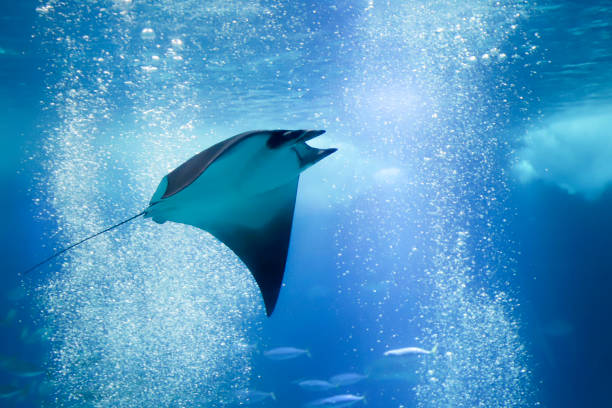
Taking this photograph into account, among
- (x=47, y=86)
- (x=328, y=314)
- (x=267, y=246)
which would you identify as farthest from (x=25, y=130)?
(x=267, y=246)

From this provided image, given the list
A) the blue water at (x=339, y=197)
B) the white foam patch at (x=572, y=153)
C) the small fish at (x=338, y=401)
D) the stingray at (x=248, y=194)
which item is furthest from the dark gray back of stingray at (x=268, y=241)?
the white foam patch at (x=572, y=153)

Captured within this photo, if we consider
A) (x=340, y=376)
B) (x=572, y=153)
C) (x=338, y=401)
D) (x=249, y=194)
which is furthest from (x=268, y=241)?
(x=572, y=153)

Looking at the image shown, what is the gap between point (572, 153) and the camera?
61.5 feet

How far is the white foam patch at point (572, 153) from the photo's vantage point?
640 inches

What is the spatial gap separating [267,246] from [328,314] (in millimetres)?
17108

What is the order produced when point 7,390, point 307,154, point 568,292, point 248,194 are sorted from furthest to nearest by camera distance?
point 568,292 → point 7,390 → point 248,194 → point 307,154

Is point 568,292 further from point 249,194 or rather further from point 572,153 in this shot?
point 249,194

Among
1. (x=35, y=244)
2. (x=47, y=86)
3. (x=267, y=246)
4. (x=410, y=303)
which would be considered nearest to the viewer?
(x=267, y=246)

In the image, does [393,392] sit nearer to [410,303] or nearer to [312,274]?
[410,303]

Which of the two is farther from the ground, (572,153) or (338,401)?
(572,153)

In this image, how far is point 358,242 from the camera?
76.5ft

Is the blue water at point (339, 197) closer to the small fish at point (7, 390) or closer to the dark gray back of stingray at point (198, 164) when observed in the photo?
the small fish at point (7, 390)

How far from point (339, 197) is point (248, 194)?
1923 cm

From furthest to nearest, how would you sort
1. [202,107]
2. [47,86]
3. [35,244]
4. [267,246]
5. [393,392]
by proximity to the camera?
[35,244] < [393,392] < [202,107] < [47,86] < [267,246]
